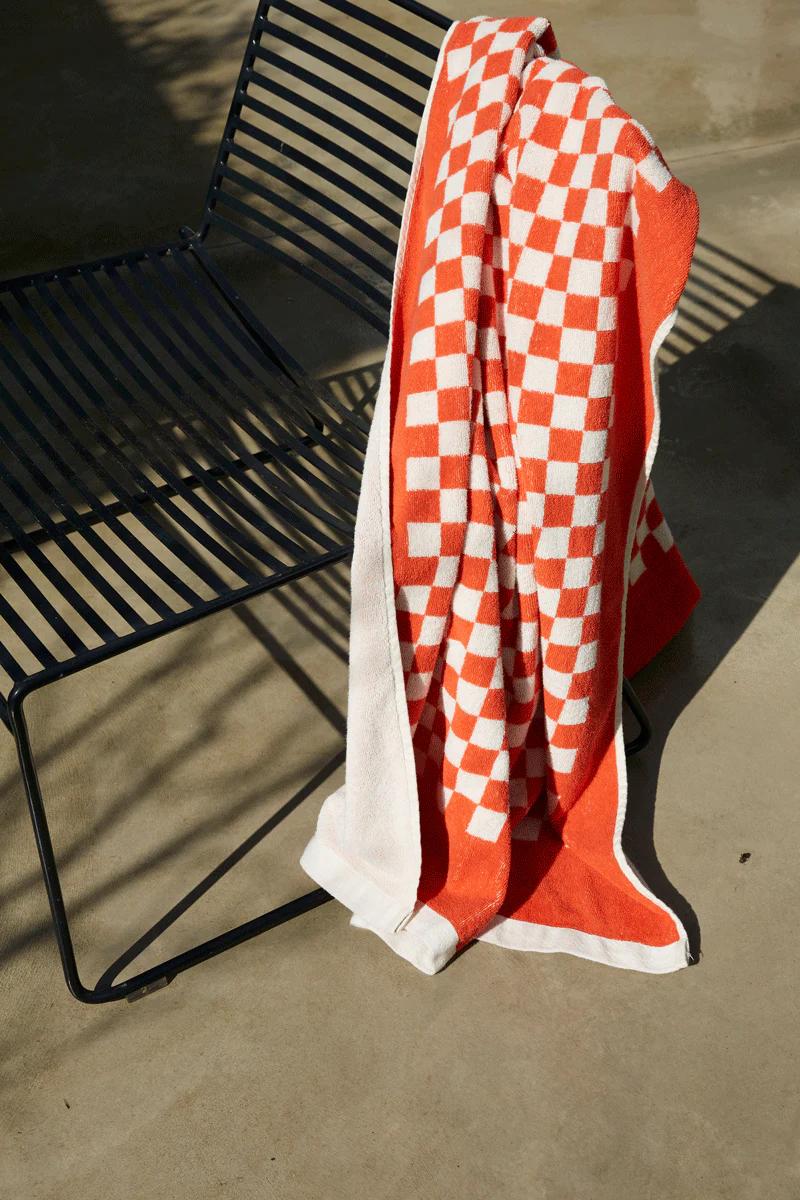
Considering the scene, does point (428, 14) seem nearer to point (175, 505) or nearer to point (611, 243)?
point (611, 243)

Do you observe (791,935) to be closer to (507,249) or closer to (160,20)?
(507,249)

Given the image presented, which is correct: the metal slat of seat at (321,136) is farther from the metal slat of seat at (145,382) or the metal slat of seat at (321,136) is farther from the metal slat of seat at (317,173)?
the metal slat of seat at (145,382)

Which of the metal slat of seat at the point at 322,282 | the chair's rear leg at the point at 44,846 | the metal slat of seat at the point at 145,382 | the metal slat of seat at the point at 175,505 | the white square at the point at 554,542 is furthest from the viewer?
the metal slat of seat at the point at 322,282

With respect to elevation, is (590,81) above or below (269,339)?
above

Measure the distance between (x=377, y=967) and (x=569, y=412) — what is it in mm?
737

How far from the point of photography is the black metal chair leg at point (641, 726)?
1.84 meters

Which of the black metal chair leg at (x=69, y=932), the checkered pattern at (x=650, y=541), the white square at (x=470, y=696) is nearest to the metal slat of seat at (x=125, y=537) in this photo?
the black metal chair leg at (x=69, y=932)

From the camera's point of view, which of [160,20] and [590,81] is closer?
[590,81]

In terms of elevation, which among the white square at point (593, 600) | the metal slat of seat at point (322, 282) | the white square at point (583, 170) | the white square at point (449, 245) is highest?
the white square at point (583, 170)

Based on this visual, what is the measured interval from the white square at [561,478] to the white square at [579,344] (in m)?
0.12

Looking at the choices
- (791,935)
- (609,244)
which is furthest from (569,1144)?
(609,244)

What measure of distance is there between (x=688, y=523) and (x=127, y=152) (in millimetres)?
2004

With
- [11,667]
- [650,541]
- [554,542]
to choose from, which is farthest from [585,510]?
[11,667]

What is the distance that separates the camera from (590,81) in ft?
4.82
